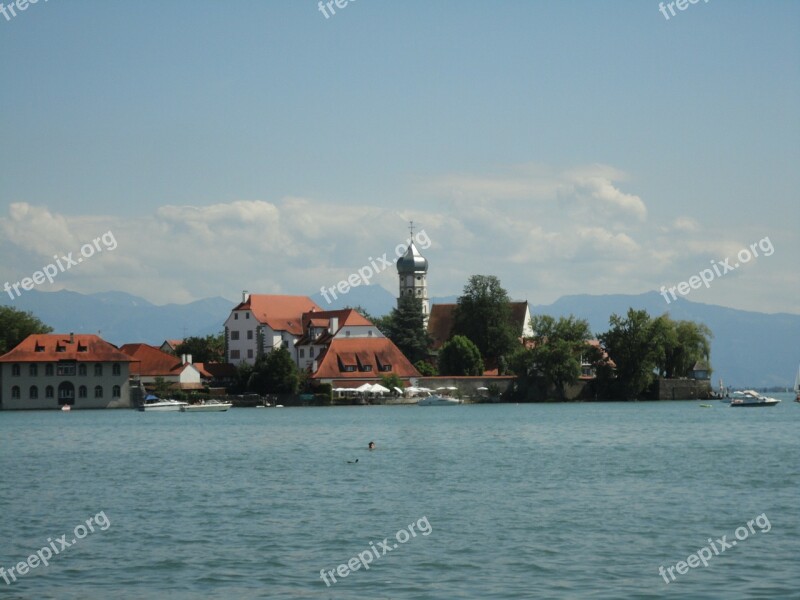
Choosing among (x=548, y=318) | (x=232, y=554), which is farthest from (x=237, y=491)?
(x=548, y=318)

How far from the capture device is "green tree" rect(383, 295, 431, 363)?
126375 mm

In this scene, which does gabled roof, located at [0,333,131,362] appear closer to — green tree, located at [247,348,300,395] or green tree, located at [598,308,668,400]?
green tree, located at [247,348,300,395]

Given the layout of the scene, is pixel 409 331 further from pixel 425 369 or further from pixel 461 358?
pixel 461 358

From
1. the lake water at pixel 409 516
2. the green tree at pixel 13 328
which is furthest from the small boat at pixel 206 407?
the lake water at pixel 409 516

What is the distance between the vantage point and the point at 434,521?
27.2 metres

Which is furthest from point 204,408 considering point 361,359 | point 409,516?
point 409,516

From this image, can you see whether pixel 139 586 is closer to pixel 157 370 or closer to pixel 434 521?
pixel 434 521

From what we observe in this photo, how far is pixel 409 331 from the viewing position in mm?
126688

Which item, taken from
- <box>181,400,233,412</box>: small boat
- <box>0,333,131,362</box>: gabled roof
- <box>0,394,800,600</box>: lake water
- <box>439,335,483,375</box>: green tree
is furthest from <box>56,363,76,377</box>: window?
<box>0,394,800,600</box>: lake water

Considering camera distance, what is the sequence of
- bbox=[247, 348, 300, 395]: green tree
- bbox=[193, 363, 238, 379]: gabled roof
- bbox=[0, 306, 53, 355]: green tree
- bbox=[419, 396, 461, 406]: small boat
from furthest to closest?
bbox=[193, 363, 238, 379]: gabled roof → bbox=[0, 306, 53, 355]: green tree → bbox=[247, 348, 300, 395]: green tree → bbox=[419, 396, 461, 406]: small boat

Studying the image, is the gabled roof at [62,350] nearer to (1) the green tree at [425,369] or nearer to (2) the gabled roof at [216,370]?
(2) the gabled roof at [216,370]

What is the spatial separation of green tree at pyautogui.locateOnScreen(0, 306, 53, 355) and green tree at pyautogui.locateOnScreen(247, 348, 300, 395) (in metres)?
24.2
